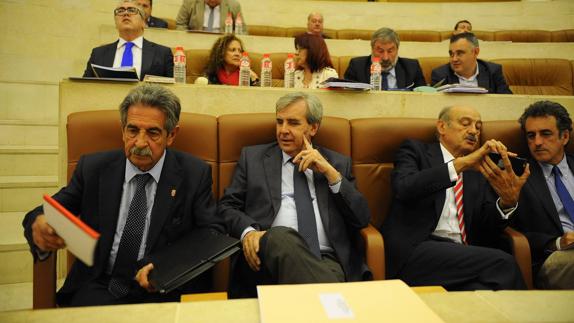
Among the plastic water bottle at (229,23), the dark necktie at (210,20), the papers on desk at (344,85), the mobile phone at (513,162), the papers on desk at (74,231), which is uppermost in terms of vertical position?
the dark necktie at (210,20)

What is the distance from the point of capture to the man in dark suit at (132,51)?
2.59m

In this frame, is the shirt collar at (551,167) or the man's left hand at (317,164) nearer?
the man's left hand at (317,164)

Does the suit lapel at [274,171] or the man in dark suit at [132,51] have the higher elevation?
the man in dark suit at [132,51]

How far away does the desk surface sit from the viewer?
2.47 ft

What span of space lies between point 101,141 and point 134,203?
0.37 metres

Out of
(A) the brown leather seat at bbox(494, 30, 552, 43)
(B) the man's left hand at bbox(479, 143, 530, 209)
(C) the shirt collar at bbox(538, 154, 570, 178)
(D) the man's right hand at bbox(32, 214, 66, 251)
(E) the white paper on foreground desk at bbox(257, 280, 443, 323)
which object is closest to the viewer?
(E) the white paper on foreground desk at bbox(257, 280, 443, 323)

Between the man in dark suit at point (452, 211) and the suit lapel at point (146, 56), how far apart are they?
1703 millimetres

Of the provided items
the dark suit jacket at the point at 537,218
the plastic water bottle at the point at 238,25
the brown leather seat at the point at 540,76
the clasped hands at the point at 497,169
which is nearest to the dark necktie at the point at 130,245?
the clasped hands at the point at 497,169

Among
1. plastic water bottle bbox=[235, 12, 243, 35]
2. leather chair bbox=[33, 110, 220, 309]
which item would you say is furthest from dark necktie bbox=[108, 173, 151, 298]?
plastic water bottle bbox=[235, 12, 243, 35]

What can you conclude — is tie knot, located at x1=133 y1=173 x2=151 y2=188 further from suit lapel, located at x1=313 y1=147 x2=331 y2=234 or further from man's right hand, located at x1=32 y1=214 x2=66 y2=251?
suit lapel, located at x1=313 y1=147 x2=331 y2=234

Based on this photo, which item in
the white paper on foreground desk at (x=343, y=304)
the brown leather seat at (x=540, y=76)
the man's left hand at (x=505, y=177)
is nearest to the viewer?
the white paper on foreground desk at (x=343, y=304)

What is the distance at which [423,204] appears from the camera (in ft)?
5.74

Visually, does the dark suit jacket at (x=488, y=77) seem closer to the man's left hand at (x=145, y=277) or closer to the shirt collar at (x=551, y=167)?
the shirt collar at (x=551, y=167)

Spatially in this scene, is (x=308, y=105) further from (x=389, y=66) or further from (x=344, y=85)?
(x=389, y=66)
